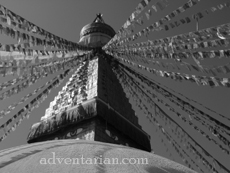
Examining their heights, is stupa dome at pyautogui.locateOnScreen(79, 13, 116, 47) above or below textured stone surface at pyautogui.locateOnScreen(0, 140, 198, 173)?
above

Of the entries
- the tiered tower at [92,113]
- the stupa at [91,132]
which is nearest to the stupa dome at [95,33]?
the stupa at [91,132]

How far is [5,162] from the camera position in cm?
310

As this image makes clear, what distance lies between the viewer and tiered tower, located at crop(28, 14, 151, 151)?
7.12 meters

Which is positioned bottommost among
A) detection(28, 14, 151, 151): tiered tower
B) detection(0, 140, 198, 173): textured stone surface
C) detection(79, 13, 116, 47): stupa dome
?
detection(28, 14, 151, 151): tiered tower

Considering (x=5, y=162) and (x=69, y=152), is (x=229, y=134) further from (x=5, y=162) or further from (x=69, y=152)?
(x=5, y=162)

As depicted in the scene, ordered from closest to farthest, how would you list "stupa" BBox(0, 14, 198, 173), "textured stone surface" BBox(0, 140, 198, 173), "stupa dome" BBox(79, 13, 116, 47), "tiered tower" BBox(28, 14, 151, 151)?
"textured stone surface" BBox(0, 140, 198, 173)
"stupa" BBox(0, 14, 198, 173)
"tiered tower" BBox(28, 14, 151, 151)
"stupa dome" BBox(79, 13, 116, 47)

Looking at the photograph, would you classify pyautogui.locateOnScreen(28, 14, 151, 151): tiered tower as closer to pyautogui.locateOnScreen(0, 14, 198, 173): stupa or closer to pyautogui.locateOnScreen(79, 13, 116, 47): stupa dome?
pyautogui.locateOnScreen(0, 14, 198, 173): stupa

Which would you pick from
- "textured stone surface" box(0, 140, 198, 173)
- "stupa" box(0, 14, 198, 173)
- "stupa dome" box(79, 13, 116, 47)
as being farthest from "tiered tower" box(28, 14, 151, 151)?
"textured stone surface" box(0, 140, 198, 173)

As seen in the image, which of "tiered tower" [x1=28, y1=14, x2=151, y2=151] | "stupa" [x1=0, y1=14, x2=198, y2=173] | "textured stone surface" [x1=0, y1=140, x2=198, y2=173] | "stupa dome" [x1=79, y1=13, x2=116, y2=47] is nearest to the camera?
"textured stone surface" [x1=0, y1=140, x2=198, y2=173]

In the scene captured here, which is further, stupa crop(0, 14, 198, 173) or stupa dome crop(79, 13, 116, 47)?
stupa dome crop(79, 13, 116, 47)

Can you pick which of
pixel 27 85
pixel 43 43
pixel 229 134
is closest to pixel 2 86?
pixel 27 85

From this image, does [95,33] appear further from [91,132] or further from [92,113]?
[91,132]

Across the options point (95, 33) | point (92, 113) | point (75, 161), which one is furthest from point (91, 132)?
point (95, 33)

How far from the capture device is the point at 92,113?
703 cm
